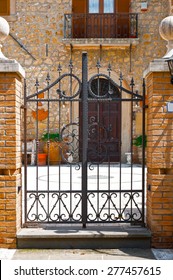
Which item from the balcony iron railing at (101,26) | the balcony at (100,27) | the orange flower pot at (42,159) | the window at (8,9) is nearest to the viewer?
the orange flower pot at (42,159)

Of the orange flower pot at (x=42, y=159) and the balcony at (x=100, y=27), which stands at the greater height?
the balcony at (x=100, y=27)

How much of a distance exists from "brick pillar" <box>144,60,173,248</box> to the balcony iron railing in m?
10.4

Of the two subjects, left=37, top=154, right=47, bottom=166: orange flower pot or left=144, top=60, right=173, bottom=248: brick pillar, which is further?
left=37, top=154, right=47, bottom=166: orange flower pot

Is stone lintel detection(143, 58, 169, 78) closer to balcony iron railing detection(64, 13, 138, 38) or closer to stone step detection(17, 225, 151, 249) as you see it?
stone step detection(17, 225, 151, 249)

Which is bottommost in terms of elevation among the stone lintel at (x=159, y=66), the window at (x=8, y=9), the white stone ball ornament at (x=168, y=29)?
the stone lintel at (x=159, y=66)

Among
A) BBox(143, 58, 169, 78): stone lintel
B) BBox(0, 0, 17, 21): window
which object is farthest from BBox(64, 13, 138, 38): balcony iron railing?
BBox(143, 58, 169, 78): stone lintel

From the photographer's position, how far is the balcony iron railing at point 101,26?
46.7 ft

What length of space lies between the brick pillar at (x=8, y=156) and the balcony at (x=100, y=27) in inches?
398

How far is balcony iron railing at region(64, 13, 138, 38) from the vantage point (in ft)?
46.7

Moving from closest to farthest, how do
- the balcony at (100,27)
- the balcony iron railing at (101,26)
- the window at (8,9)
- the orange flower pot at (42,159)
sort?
the orange flower pot at (42,159) → the balcony at (100,27) → the balcony iron railing at (101,26) → the window at (8,9)

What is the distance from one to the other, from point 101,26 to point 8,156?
10980 millimetres

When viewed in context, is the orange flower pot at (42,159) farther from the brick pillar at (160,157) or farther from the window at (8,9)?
the brick pillar at (160,157)

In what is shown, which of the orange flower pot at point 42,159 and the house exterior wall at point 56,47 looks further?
the house exterior wall at point 56,47

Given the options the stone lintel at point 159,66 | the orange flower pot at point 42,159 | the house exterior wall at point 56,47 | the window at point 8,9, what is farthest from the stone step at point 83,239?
the window at point 8,9
